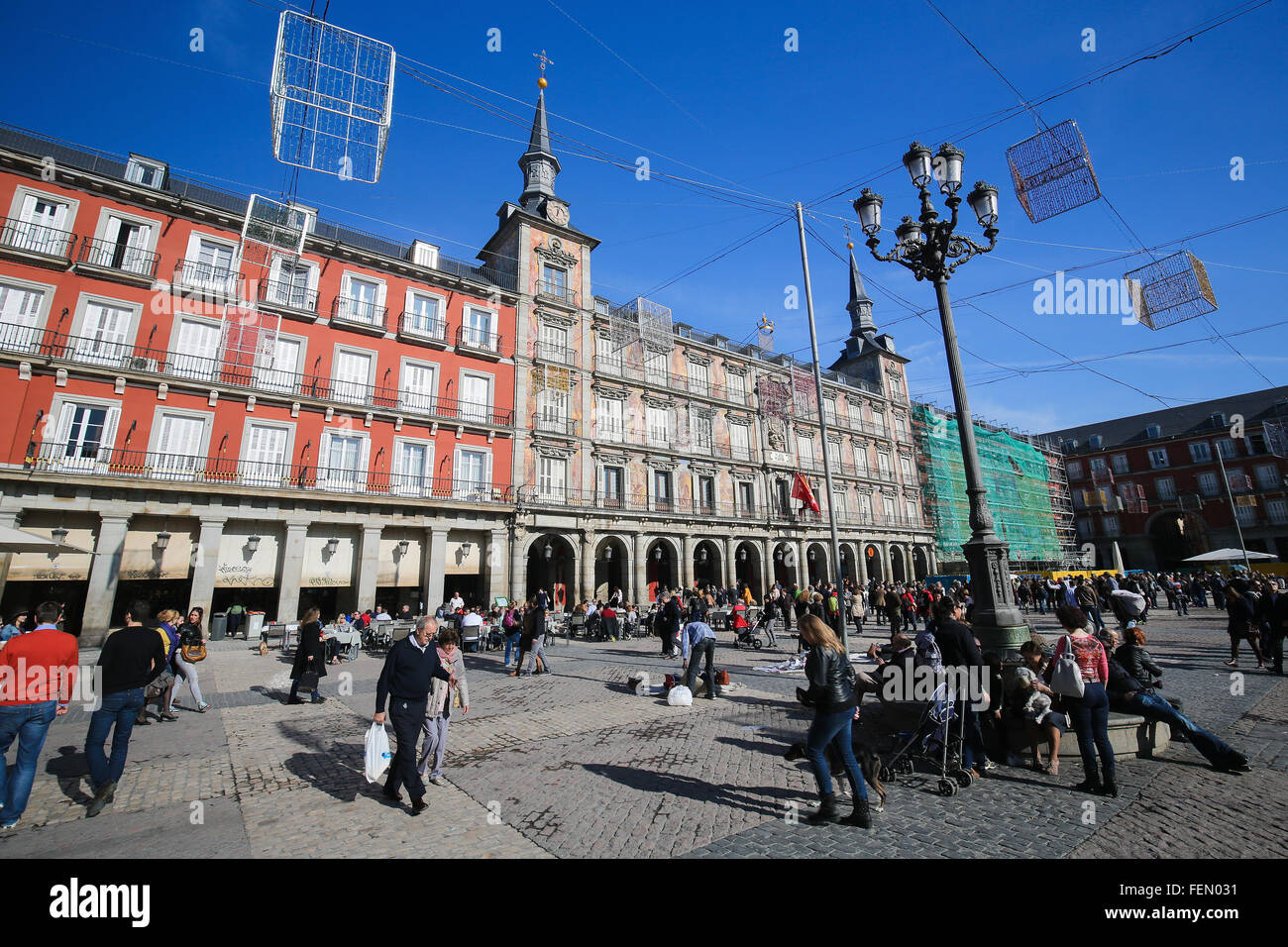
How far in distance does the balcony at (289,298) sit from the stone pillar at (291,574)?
7845mm

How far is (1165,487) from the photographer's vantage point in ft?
155

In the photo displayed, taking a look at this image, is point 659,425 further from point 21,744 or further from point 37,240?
point 21,744

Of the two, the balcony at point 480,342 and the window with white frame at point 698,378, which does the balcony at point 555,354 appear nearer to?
the balcony at point 480,342

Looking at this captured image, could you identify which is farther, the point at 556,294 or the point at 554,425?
the point at 556,294

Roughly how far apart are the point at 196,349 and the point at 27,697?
714 inches

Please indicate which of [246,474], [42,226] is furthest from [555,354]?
[42,226]

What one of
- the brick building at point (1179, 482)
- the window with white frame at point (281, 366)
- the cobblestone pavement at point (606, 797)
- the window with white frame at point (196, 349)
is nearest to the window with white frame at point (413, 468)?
the window with white frame at point (281, 366)

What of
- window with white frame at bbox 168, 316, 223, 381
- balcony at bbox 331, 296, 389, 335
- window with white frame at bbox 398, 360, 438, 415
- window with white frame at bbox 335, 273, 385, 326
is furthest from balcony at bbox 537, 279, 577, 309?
window with white frame at bbox 168, 316, 223, 381

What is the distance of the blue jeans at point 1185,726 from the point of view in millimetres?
5035

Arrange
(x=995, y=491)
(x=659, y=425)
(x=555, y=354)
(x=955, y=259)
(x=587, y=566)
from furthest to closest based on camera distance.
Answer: (x=995, y=491), (x=659, y=425), (x=555, y=354), (x=587, y=566), (x=955, y=259)

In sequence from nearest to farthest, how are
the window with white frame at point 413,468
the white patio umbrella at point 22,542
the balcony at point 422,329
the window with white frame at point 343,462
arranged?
the white patio umbrella at point 22,542 → the window with white frame at point 343,462 → the window with white frame at point 413,468 → the balcony at point 422,329
